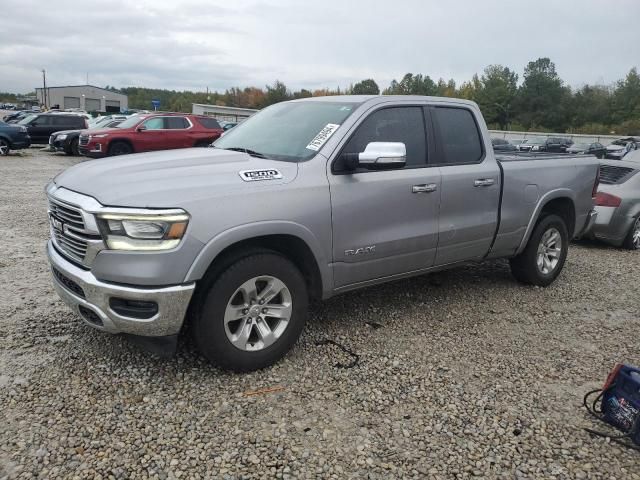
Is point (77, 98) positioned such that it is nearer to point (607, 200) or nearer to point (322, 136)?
point (607, 200)

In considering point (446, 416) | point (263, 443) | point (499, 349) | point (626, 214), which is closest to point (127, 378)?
point (263, 443)

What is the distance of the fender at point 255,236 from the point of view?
3023 millimetres

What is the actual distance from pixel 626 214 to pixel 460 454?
253 inches

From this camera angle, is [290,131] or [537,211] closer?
[290,131]

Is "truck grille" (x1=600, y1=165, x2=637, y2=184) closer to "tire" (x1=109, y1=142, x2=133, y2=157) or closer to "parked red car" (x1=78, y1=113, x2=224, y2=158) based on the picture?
"parked red car" (x1=78, y1=113, x2=224, y2=158)

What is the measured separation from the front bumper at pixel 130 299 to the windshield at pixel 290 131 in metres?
1.29

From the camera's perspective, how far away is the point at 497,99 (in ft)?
297

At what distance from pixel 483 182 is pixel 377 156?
1561 millimetres

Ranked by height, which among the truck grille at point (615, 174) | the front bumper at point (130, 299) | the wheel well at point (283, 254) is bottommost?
the front bumper at point (130, 299)

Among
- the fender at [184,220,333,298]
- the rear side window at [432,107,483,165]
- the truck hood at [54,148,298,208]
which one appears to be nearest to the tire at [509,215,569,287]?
the rear side window at [432,107,483,165]

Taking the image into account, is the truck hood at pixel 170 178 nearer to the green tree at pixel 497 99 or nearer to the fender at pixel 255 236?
the fender at pixel 255 236

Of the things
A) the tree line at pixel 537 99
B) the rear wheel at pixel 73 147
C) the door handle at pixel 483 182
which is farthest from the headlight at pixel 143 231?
the tree line at pixel 537 99

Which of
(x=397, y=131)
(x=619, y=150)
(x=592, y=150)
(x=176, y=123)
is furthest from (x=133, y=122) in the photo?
(x=619, y=150)

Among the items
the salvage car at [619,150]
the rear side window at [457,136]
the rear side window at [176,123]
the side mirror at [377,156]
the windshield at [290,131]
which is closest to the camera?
the side mirror at [377,156]
